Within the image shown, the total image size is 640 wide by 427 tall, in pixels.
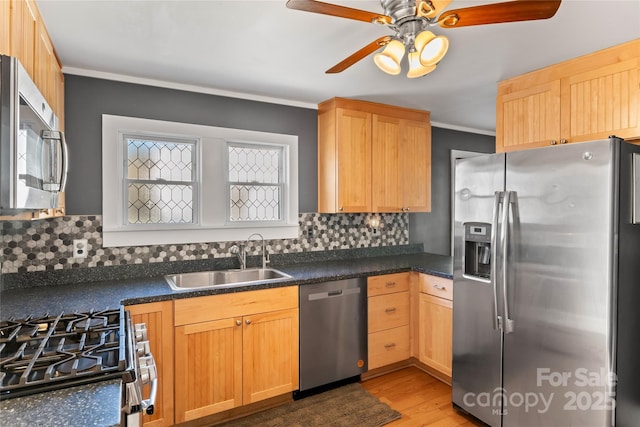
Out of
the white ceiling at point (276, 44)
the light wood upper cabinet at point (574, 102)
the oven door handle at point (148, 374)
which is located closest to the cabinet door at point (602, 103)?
the light wood upper cabinet at point (574, 102)

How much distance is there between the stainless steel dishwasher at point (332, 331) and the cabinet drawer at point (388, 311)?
8 centimetres

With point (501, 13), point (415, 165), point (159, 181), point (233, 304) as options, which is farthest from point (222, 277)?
point (501, 13)

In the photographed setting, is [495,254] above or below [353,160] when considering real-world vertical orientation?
below

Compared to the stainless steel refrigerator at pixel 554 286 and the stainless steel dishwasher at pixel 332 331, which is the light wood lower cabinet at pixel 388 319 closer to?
the stainless steel dishwasher at pixel 332 331

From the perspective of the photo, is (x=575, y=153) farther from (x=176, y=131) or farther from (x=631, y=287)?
(x=176, y=131)

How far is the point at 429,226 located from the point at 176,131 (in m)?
2.84

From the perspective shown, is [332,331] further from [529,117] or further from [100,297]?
[529,117]

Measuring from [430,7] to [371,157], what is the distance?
1.95m

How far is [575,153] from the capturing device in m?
1.80

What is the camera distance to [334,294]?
268 centimetres

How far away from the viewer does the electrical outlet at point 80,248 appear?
93.7 inches

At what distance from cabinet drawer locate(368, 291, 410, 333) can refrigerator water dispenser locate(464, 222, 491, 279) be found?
768 mm

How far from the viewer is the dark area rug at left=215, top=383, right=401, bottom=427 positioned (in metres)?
2.31

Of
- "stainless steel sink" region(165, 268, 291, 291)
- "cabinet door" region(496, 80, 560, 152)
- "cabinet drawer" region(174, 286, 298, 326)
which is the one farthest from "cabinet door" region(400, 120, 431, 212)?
"cabinet drawer" region(174, 286, 298, 326)
